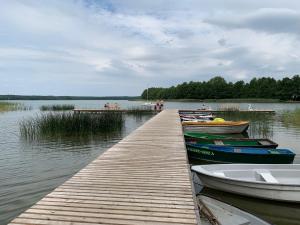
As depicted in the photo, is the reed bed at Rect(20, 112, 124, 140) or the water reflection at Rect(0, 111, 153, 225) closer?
the water reflection at Rect(0, 111, 153, 225)

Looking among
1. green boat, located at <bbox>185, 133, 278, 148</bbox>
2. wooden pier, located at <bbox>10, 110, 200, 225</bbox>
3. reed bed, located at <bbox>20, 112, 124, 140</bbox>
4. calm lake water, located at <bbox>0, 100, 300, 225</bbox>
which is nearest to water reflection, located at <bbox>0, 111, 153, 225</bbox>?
calm lake water, located at <bbox>0, 100, 300, 225</bbox>

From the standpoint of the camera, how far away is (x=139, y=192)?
4.68 m

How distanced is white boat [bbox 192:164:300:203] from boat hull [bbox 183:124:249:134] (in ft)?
32.6

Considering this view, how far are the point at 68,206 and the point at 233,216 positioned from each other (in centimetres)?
245

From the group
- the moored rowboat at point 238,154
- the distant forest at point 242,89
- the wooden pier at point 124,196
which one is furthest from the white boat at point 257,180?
the distant forest at point 242,89

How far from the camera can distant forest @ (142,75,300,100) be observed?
80438mm

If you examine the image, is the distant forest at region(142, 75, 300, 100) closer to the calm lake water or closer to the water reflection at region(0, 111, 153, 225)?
the calm lake water

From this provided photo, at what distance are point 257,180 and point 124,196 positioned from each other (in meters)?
3.73

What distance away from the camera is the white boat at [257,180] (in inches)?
253

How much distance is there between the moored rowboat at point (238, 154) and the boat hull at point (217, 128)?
724 centimetres

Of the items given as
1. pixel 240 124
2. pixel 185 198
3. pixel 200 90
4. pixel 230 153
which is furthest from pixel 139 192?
pixel 200 90

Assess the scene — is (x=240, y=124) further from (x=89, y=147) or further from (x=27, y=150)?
(x=27, y=150)

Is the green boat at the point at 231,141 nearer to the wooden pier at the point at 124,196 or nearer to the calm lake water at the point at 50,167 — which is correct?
the calm lake water at the point at 50,167

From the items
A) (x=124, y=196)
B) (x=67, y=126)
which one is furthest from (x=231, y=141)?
(x=67, y=126)
